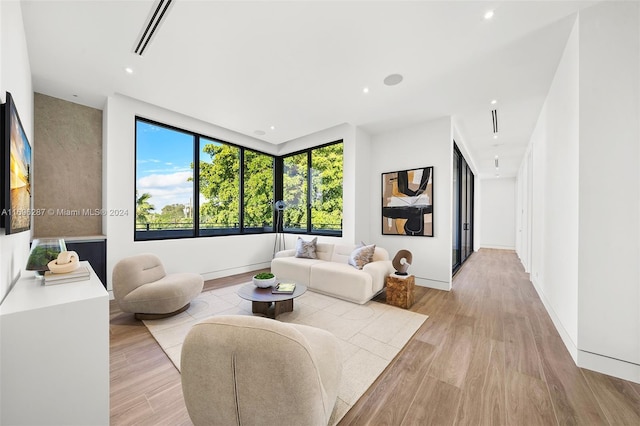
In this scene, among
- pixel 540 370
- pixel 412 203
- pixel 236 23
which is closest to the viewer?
pixel 540 370

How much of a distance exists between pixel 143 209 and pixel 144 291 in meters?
1.90

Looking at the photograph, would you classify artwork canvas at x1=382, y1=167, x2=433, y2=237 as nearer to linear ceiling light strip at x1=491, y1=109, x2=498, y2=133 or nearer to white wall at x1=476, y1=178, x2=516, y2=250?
linear ceiling light strip at x1=491, y1=109, x2=498, y2=133

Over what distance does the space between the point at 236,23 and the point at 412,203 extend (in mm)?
3810

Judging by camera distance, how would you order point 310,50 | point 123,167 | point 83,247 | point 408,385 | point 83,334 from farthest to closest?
point 123,167 → point 83,247 → point 310,50 → point 408,385 → point 83,334

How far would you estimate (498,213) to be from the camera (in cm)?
942

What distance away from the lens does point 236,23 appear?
2.18 m

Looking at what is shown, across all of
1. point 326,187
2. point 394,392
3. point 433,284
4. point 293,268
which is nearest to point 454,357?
point 394,392

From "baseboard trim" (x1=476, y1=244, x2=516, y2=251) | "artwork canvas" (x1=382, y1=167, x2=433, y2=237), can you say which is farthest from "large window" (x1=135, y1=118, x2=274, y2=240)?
"baseboard trim" (x1=476, y1=244, x2=516, y2=251)

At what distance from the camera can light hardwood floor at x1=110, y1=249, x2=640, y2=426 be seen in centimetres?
152

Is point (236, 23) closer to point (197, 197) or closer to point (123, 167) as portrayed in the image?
point (123, 167)

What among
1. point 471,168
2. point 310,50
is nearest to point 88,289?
point 310,50

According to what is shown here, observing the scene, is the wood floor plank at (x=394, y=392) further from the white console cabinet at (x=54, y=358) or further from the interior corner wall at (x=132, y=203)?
the interior corner wall at (x=132, y=203)

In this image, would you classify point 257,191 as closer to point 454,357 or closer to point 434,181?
point 434,181

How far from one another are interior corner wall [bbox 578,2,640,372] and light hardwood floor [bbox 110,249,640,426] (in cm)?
37
